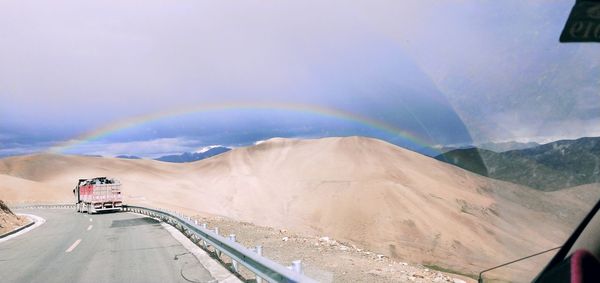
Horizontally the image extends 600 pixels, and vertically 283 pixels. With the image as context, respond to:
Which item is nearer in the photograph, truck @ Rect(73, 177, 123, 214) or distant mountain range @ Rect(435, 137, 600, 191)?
distant mountain range @ Rect(435, 137, 600, 191)

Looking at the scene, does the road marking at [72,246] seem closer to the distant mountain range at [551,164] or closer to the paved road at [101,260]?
the paved road at [101,260]

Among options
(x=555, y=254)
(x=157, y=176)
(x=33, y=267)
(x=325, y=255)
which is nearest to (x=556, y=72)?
(x=555, y=254)

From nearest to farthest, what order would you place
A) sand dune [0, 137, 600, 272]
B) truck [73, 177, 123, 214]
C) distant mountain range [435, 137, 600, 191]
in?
distant mountain range [435, 137, 600, 191], sand dune [0, 137, 600, 272], truck [73, 177, 123, 214]

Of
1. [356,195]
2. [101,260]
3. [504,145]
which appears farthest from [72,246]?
[356,195]

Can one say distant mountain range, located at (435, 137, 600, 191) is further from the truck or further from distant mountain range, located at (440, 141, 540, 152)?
the truck

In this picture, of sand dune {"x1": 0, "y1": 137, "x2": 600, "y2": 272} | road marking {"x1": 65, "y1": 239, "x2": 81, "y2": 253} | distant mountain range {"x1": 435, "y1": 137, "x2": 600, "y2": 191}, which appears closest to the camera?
distant mountain range {"x1": 435, "y1": 137, "x2": 600, "y2": 191}

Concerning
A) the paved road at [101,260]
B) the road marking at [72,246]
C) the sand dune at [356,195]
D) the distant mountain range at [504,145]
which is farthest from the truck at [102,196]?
the distant mountain range at [504,145]

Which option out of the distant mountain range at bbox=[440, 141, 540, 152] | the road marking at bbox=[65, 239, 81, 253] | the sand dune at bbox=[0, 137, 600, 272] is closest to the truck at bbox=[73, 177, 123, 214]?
the sand dune at bbox=[0, 137, 600, 272]
